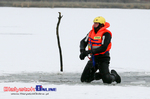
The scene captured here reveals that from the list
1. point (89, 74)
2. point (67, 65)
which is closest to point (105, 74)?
point (89, 74)

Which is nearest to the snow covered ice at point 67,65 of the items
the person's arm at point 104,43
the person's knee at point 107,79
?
the person's knee at point 107,79

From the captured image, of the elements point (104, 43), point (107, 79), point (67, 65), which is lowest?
point (107, 79)

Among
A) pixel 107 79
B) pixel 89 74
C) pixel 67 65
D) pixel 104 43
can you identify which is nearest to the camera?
pixel 104 43

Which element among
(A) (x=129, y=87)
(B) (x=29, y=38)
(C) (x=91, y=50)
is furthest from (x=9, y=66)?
(B) (x=29, y=38)

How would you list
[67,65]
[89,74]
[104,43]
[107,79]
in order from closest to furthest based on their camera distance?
[104,43]
[107,79]
[89,74]
[67,65]

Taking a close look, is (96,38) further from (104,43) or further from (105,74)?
(105,74)

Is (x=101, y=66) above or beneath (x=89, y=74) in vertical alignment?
above

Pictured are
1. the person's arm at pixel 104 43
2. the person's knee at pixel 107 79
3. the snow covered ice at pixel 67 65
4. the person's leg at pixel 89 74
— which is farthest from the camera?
the person's leg at pixel 89 74

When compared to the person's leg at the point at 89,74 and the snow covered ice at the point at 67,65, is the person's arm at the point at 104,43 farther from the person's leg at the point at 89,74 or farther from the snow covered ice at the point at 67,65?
the snow covered ice at the point at 67,65

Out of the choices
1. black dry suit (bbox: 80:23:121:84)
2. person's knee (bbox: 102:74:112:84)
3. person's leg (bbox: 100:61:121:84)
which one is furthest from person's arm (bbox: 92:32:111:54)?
person's knee (bbox: 102:74:112:84)

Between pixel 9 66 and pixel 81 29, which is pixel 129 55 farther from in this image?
pixel 81 29

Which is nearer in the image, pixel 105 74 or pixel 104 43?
pixel 104 43

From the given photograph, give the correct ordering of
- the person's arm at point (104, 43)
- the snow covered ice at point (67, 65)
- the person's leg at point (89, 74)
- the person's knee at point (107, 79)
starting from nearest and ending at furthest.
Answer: the snow covered ice at point (67, 65) < the person's arm at point (104, 43) < the person's knee at point (107, 79) < the person's leg at point (89, 74)

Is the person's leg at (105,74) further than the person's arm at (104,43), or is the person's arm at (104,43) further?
the person's leg at (105,74)
